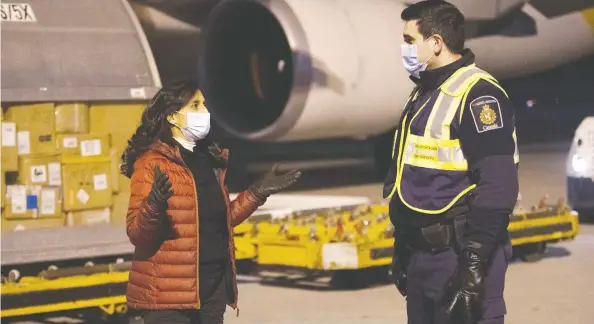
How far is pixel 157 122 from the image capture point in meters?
4.29

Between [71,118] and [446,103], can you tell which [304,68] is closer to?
[71,118]

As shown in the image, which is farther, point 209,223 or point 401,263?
point 209,223

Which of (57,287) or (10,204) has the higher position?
(10,204)

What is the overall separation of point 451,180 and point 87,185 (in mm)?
3759

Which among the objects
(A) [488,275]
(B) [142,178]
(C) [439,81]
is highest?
(C) [439,81]

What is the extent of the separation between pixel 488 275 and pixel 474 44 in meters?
8.00

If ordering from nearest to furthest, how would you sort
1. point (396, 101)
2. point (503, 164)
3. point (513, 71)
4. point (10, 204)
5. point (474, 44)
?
point (503, 164) → point (10, 204) → point (396, 101) → point (474, 44) → point (513, 71)

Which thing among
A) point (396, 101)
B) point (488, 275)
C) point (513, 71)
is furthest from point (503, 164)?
point (513, 71)

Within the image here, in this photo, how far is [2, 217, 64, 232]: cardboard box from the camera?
22.2ft

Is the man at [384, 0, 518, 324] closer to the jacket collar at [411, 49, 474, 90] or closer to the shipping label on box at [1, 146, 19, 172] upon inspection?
the jacket collar at [411, 49, 474, 90]

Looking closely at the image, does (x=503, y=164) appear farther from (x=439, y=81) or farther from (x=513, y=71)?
(x=513, y=71)

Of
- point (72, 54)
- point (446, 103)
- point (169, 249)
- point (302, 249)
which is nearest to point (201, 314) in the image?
point (169, 249)

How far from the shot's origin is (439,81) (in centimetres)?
385

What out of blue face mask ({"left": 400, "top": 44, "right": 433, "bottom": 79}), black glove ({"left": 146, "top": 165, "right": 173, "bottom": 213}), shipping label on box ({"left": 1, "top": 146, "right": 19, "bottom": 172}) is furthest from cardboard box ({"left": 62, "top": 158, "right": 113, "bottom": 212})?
blue face mask ({"left": 400, "top": 44, "right": 433, "bottom": 79})
